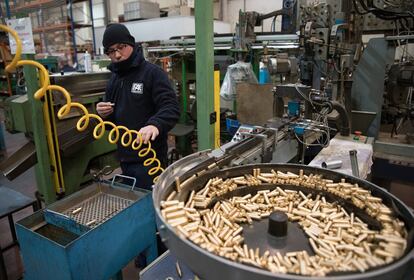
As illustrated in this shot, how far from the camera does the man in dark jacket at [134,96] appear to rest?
158 cm

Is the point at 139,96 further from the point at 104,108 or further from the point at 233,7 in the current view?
the point at 233,7

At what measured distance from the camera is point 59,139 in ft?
7.20

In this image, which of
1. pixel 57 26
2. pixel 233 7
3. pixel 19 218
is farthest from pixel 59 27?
pixel 19 218

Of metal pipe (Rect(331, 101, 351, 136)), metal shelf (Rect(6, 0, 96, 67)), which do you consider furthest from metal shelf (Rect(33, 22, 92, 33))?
metal pipe (Rect(331, 101, 351, 136))

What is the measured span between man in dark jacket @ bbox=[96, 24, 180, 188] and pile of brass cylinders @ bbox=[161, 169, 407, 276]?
2.45ft

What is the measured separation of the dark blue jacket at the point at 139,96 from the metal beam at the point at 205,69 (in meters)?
0.17

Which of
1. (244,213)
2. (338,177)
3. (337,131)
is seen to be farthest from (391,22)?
(244,213)

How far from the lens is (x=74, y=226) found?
1.30 meters

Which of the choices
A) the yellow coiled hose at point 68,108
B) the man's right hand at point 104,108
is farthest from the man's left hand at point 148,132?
the man's right hand at point 104,108

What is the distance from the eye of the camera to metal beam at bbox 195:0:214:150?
4.62ft

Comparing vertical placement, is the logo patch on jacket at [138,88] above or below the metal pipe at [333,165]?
above

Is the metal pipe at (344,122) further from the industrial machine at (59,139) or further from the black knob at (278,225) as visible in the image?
the industrial machine at (59,139)

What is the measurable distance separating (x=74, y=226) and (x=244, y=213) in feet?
2.80

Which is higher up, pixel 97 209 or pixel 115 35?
pixel 115 35
